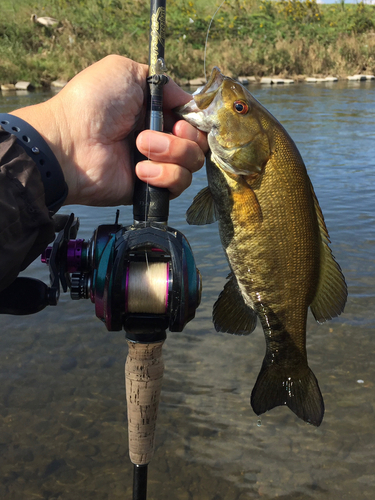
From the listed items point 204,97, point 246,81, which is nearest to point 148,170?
point 204,97

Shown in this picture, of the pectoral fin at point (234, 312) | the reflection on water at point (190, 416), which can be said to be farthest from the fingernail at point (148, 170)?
the reflection on water at point (190, 416)

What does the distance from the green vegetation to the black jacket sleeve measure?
65.3 feet

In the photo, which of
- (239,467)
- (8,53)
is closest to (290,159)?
(239,467)

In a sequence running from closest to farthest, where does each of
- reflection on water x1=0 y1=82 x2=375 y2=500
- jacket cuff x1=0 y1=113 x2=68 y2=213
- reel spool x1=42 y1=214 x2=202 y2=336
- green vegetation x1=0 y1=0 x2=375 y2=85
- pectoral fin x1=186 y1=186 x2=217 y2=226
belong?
reel spool x1=42 y1=214 x2=202 y2=336 → jacket cuff x1=0 y1=113 x2=68 y2=213 → pectoral fin x1=186 y1=186 x2=217 y2=226 → reflection on water x1=0 y1=82 x2=375 y2=500 → green vegetation x1=0 y1=0 x2=375 y2=85

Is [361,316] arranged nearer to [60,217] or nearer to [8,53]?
[60,217]

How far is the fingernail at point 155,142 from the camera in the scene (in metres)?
1.92

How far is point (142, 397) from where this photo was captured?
2076 mm

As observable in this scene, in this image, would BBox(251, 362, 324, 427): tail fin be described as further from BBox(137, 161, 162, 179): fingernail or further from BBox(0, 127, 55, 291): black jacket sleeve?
BBox(0, 127, 55, 291): black jacket sleeve

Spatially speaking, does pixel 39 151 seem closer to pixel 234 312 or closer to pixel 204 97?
pixel 204 97

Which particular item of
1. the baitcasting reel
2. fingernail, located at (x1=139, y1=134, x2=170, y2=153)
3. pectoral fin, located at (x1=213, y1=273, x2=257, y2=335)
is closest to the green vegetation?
fingernail, located at (x1=139, y1=134, x2=170, y2=153)

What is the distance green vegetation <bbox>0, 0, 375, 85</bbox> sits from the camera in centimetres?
2161

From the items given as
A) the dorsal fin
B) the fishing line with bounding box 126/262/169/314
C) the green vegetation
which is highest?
the fishing line with bounding box 126/262/169/314

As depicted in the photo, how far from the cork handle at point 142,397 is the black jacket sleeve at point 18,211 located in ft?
2.17

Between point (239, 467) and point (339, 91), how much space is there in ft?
64.0
